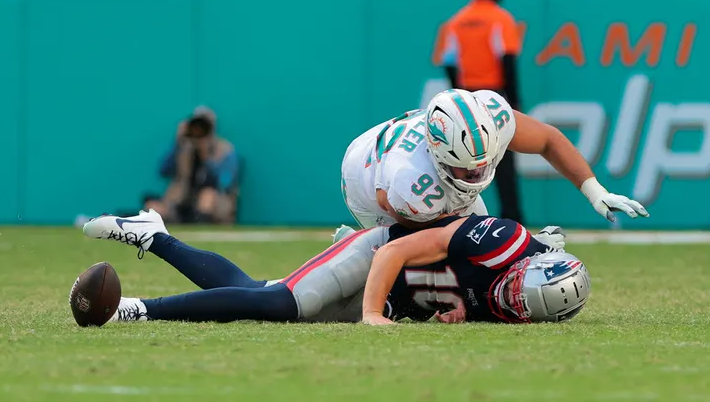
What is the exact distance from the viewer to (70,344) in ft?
16.9

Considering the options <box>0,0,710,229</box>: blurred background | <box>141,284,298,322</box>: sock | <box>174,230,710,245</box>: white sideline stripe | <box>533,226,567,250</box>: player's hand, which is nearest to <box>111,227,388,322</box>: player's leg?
<box>141,284,298,322</box>: sock

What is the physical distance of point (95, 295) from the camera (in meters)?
5.68

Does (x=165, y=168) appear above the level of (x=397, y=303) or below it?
below

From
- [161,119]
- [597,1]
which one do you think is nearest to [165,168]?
[161,119]

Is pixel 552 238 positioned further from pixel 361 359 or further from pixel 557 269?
pixel 361 359

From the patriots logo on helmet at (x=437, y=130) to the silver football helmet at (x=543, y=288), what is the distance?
2.14ft

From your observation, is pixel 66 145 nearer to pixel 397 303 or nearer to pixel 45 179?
pixel 45 179

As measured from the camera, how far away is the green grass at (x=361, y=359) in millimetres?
4055

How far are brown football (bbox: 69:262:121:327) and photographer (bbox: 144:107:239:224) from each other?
877cm

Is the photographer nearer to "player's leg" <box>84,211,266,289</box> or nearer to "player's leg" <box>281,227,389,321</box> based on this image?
"player's leg" <box>84,211,266,289</box>

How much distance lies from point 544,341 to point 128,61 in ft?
34.6

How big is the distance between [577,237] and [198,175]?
13.9ft

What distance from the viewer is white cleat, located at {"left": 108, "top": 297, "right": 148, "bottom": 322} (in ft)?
19.9

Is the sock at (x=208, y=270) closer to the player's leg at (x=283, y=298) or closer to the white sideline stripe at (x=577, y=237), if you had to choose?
the player's leg at (x=283, y=298)
